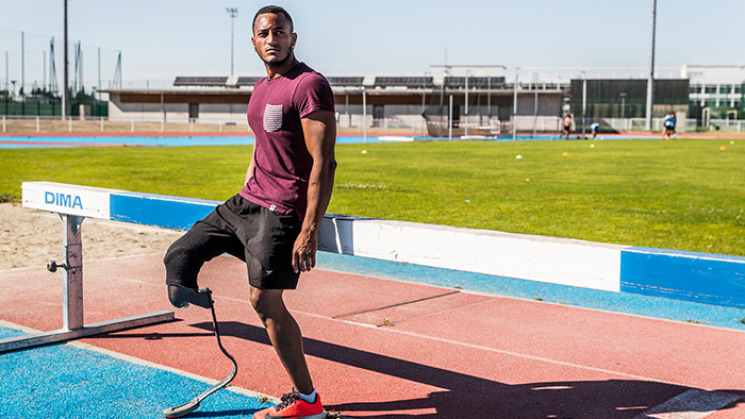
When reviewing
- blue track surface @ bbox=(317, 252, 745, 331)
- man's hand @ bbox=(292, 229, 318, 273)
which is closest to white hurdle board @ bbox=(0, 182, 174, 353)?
man's hand @ bbox=(292, 229, 318, 273)

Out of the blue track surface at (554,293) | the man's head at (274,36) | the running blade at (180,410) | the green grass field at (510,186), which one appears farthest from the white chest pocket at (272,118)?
the green grass field at (510,186)

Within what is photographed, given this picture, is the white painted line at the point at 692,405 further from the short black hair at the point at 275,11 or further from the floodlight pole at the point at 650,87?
the floodlight pole at the point at 650,87

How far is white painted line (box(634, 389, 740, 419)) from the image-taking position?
4.12m

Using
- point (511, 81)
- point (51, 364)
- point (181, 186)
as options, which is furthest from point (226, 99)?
point (51, 364)

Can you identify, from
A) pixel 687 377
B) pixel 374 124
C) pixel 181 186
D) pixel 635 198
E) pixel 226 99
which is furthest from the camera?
pixel 226 99

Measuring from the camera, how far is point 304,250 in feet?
11.6

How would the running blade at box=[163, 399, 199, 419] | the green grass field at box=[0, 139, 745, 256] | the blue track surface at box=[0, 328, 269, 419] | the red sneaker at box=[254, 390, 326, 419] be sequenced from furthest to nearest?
1. the green grass field at box=[0, 139, 745, 256]
2. the blue track surface at box=[0, 328, 269, 419]
3. the running blade at box=[163, 399, 199, 419]
4. the red sneaker at box=[254, 390, 326, 419]

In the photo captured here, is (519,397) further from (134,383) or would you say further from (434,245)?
(134,383)

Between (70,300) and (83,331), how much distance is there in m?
0.25

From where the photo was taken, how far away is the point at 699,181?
18.5 m

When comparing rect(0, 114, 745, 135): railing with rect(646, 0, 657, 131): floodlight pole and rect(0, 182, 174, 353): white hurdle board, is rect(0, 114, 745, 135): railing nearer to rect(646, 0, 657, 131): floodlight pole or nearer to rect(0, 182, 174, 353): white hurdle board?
rect(646, 0, 657, 131): floodlight pole

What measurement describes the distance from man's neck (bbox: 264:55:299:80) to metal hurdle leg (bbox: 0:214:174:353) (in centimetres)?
219

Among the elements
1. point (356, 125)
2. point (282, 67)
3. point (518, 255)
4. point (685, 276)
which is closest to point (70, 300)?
point (282, 67)

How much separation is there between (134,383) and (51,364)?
708 millimetres
